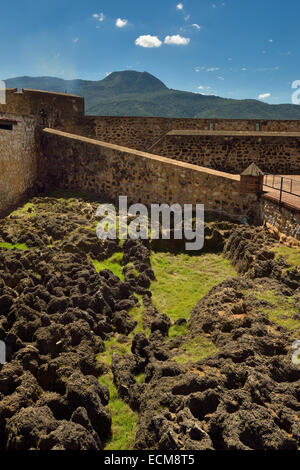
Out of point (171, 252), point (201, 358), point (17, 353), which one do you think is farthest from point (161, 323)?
point (171, 252)

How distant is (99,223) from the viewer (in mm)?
13219

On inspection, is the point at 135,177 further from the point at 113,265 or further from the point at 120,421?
the point at 120,421

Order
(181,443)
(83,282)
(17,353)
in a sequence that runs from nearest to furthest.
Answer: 1. (181,443)
2. (17,353)
3. (83,282)

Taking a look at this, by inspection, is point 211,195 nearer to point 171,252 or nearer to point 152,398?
point 171,252

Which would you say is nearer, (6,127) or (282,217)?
(282,217)

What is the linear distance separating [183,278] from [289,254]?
10.3 feet

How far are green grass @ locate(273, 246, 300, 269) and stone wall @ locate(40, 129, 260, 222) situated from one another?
2856 millimetres

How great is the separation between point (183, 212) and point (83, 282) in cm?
631

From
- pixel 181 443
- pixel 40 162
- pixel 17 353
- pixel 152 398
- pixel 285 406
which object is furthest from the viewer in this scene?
pixel 40 162

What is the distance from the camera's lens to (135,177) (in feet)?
49.6

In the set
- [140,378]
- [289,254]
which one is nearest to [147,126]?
[289,254]

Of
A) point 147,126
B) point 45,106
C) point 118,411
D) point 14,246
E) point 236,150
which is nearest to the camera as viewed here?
point 118,411

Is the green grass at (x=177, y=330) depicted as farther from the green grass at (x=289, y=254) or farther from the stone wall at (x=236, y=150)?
the stone wall at (x=236, y=150)
